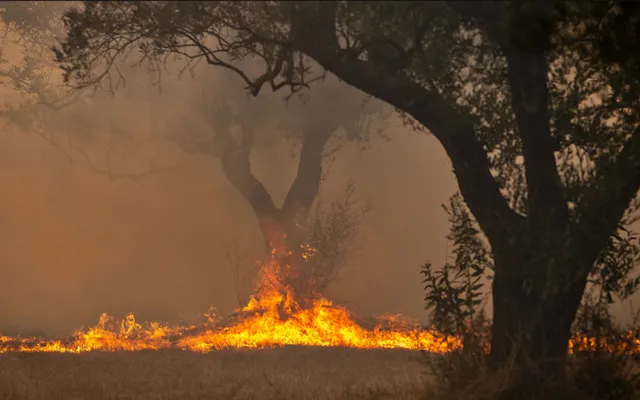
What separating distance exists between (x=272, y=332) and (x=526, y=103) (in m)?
15.1

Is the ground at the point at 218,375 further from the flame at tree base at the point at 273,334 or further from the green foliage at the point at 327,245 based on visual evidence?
the green foliage at the point at 327,245

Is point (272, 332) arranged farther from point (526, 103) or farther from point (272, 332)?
point (526, 103)

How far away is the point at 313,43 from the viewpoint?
31.0 feet

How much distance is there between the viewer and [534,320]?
9008mm

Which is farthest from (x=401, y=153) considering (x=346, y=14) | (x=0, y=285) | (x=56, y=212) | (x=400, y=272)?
(x=346, y=14)

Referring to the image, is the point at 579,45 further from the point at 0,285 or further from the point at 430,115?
the point at 0,285

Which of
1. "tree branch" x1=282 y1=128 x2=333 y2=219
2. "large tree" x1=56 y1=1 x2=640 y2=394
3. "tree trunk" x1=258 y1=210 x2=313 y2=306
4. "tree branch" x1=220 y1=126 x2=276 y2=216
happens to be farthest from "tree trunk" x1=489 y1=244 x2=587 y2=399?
"tree branch" x1=220 y1=126 x2=276 y2=216

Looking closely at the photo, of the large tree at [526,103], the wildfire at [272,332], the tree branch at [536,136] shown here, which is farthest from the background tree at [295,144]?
the tree branch at [536,136]

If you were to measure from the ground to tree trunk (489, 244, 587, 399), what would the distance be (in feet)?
4.94

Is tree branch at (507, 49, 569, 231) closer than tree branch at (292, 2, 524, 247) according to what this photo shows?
Yes

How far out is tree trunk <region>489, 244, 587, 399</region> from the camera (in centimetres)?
895

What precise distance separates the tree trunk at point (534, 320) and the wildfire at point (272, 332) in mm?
11672

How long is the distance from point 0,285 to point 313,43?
31.8 meters

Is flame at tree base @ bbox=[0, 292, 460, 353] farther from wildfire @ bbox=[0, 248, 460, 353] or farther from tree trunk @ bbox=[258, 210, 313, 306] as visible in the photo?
tree trunk @ bbox=[258, 210, 313, 306]
